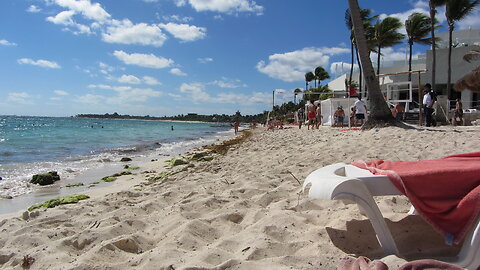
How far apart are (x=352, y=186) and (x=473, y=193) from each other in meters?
0.74

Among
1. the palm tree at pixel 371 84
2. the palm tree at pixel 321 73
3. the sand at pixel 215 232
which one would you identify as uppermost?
the palm tree at pixel 321 73

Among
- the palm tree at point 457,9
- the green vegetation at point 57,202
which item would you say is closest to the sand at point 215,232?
the green vegetation at point 57,202

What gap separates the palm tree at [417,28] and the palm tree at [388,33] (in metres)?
1.22

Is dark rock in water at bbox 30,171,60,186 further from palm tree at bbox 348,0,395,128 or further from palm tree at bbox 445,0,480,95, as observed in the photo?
palm tree at bbox 445,0,480,95

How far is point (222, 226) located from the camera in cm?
325

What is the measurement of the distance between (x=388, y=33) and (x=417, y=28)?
238 centimetres

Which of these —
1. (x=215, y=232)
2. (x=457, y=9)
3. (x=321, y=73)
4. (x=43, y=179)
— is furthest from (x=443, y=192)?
(x=321, y=73)

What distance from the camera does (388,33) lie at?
2842cm

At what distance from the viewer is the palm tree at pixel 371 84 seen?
32.8ft

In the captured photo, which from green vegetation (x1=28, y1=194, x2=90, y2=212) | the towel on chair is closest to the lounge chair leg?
the towel on chair

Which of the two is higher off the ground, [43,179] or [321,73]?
[321,73]

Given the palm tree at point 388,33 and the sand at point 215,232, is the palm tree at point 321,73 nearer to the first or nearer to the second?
the palm tree at point 388,33

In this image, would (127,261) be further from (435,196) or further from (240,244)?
(435,196)

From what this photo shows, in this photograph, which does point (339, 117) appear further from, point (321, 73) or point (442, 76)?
point (321, 73)
